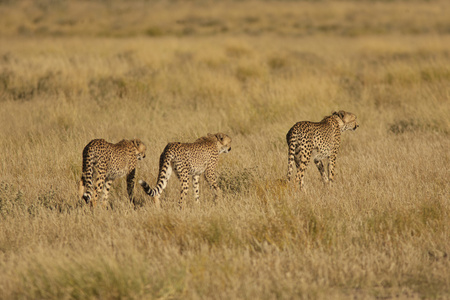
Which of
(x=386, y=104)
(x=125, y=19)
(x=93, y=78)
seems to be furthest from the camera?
(x=125, y=19)

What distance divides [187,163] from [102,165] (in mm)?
829

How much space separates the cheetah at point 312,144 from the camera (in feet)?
20.0

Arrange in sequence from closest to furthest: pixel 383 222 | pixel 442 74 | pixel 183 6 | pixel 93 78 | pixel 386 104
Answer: pixel 383 222
pixel 386 104
pixel 442 74
pixel 93 78
pixel 183 6

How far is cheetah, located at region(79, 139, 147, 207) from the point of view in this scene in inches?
220

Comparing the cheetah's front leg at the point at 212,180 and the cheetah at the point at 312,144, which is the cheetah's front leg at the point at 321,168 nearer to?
the cheetah at the point at 312,144

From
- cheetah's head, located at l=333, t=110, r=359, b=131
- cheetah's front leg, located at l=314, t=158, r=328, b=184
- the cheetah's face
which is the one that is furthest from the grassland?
cheetah's head, located at l=333, t=110, r=359, b=131

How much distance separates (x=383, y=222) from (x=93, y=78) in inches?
369

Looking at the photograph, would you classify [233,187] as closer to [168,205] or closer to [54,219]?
[168,205]

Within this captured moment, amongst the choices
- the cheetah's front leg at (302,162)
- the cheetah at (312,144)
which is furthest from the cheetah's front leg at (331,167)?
the cheetah's front leg at (302,162)

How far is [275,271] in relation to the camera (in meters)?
4.03

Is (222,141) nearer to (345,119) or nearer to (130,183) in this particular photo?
(130,183)

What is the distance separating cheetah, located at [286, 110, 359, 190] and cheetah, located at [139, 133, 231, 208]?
0.81 metres

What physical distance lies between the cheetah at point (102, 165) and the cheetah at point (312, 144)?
5.52 feet

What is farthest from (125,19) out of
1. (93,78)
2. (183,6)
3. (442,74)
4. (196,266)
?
(196,266)
